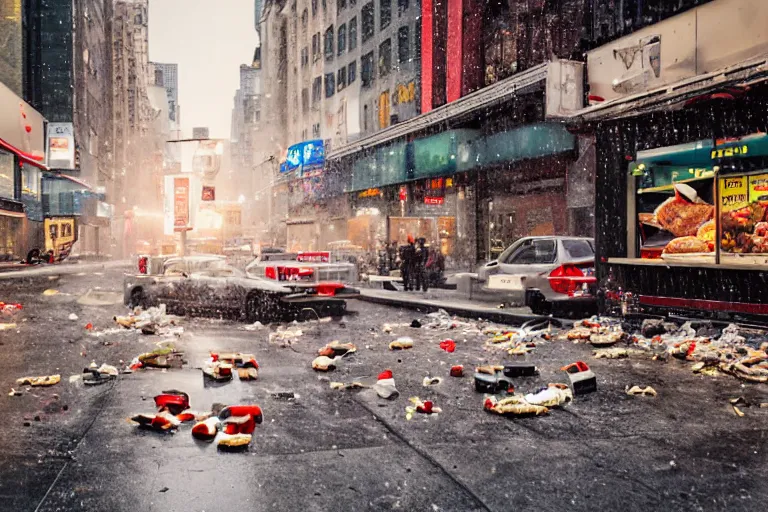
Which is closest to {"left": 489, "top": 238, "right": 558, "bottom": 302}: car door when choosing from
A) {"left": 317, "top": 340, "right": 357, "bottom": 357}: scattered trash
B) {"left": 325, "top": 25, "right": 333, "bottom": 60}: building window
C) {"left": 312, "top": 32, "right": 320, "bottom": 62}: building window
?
{"left": 317, "top": 340, "right": 357, "bottom": 357}: scattered trash

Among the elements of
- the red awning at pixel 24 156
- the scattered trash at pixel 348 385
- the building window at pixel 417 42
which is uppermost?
the building window at pixel 417 42

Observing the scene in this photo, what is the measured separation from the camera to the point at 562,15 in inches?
760

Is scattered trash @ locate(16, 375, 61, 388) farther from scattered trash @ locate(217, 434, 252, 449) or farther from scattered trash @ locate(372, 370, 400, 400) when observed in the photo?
scattered trash @ locate(372, 370, 400, 400)

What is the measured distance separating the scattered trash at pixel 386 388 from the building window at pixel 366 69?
109ft

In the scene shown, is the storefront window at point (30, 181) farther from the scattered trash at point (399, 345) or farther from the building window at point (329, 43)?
the scattered trash at point (399, 345)

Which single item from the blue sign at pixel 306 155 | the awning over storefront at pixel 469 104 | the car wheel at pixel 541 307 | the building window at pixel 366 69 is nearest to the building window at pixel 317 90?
the blue sign at pixel 306 155

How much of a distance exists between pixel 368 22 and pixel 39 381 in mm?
36039

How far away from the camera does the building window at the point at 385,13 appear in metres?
34.6

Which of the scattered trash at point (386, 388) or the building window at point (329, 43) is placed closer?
the scattered trash at point (386, 388)

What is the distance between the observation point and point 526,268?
12.0 metres

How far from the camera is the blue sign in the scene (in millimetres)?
40656

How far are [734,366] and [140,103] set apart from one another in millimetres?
115201

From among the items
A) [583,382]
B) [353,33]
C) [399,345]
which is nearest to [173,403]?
[583,382]

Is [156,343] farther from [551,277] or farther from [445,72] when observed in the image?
[445,72]
